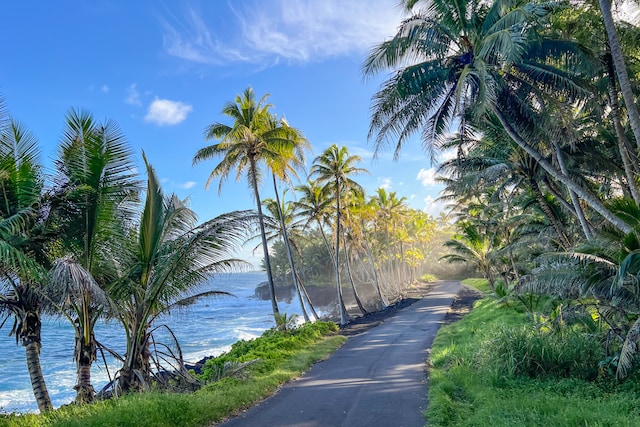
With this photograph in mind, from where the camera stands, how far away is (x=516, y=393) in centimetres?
655

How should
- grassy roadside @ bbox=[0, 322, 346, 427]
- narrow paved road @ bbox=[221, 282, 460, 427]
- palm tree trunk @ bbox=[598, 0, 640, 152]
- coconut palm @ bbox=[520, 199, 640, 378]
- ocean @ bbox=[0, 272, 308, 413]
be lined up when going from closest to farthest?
1. grassy roadside @ bbox=[0, 322, 346, 427]
2. narrow paved road @ bbox=[221, 282, 460, 427]
3. coconut palm @ bbox=[520, 199, 640, 378]
4. palm tree trunk @ bbox=[598, 0, 640, 152]
5. ocean @ bbox=[0, 272, 308, 413]

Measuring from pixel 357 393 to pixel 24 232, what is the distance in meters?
6.69

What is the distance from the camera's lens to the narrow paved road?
613cm

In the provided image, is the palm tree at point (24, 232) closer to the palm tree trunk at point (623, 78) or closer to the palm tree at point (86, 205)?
the palm tree at point (86, 205)

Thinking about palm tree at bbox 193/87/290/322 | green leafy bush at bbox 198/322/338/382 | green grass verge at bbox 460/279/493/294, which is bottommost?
green grass verge at bbox 460/279/493/294

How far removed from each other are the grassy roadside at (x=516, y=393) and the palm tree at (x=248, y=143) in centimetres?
906

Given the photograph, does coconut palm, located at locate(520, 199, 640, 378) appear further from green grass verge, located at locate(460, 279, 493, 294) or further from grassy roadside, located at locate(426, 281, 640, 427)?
green grass verge, located at locate(460, 279, 493, 294)

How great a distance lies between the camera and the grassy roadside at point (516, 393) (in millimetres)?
5168

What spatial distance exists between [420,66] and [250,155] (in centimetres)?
841

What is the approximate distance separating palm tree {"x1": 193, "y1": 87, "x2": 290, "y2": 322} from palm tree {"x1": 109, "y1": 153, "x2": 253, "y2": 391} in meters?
7.55

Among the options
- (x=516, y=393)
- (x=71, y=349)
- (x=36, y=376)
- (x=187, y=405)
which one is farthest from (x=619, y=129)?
(x=71, y=349)

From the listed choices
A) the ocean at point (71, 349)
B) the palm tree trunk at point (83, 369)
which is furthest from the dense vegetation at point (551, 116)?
the palm tree trunk at point (83, 369)

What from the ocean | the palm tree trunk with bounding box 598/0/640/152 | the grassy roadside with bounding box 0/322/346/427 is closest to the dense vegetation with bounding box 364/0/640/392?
the palm tree trunk with bounding box 598/0/640/152

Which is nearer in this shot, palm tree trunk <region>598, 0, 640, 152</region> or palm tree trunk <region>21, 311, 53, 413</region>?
palm tree trunk <region>21, 311, 53, 413</region>
